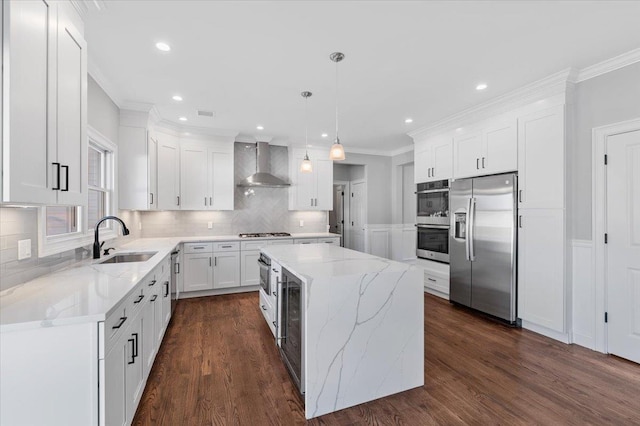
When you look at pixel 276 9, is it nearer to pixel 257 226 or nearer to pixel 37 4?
pixel 37 4

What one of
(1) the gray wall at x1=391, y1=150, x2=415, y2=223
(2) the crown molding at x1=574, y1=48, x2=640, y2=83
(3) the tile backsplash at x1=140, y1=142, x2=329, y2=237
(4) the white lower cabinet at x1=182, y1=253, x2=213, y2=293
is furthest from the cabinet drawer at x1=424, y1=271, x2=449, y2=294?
(4) the white lower cabinet at x1=182, y1=253, x2=213, y2=293

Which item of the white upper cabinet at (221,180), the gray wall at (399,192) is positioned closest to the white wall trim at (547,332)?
the gray wall at (399,192)

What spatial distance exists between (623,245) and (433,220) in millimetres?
2180

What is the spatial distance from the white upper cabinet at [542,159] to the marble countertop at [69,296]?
3867 mm

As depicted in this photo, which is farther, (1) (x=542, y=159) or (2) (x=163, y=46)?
(1) (x=542, y=159)

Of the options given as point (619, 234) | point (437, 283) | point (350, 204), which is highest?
point (350, 204)

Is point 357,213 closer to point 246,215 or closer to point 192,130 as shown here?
point 246,215

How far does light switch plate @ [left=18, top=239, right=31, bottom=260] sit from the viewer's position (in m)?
1.75

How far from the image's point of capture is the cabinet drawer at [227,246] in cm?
468

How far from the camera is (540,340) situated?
3.08 metres

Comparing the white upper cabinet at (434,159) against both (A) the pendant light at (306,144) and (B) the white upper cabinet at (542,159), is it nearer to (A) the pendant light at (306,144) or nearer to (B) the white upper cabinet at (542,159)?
(B) the white upper cabinet at (542,159)

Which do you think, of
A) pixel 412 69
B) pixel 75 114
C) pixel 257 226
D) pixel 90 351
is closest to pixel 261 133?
pixel 257 226

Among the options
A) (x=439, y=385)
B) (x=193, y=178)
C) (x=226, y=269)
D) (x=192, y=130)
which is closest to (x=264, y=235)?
(x=226, y=269)

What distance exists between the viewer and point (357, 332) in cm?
203
